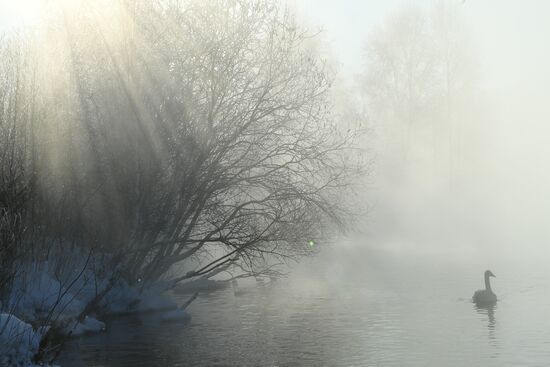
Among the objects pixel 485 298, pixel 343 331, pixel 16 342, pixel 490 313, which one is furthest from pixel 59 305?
pixel 485 298

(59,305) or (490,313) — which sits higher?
(490,313)

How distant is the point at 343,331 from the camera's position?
2316 centimetres

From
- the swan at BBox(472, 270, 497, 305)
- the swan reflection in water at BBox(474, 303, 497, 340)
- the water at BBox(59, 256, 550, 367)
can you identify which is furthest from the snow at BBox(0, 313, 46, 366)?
the swan at BBox(472, 270, 497, 305)

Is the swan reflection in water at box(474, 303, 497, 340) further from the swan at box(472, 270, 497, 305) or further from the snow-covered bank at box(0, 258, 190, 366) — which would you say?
the snow-covered bank at box(0, 258, 190, 366)

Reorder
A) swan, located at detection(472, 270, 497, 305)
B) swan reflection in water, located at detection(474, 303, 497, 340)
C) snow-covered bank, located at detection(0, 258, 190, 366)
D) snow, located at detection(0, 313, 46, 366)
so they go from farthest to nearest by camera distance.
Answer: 1. swan, located at detection(472, 270, 497, 305)
2. swan reflection in water, located at detection(474, 303, 497, 340)
3. snow-covered bank, located at detection(0, 258, 190, 366)
4. snow, located at detection(0, 313, 46, 366)

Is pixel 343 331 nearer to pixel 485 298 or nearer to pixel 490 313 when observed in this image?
pixel 490 313

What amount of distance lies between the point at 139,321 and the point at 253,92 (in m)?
8.86

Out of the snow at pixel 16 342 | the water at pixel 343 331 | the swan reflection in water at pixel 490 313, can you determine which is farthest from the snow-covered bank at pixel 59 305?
the swan reflection in water at pixel 490 313

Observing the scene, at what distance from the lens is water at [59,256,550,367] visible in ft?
63.7

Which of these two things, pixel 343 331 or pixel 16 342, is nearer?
pixel 16 342

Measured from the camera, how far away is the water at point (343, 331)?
63.7 feet

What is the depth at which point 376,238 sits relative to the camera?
63469 millimetres

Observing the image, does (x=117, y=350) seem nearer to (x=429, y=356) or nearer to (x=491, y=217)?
(x=429, y=356)

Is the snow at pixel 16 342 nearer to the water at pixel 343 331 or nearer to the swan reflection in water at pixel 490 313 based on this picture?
the water at pixel 343 331
